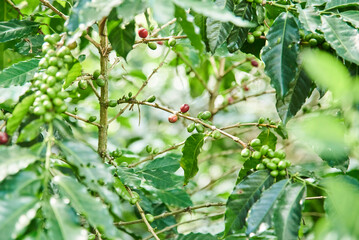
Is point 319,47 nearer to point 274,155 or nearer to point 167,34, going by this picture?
point 274,155

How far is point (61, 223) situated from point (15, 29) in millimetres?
803

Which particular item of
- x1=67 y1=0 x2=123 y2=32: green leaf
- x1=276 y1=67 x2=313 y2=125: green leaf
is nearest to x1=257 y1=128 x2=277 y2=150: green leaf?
x1=276 y1=67 x2=313 y2=125: green leaf

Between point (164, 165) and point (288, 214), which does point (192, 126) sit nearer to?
point (164, 165)

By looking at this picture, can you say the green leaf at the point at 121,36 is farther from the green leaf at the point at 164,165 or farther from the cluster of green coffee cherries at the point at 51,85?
the green leaf at the point at 164,165

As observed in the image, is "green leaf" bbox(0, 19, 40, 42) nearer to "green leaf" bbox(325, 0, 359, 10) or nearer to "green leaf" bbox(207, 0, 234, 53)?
"green leaf" bbox(207, 0, 234, 53)

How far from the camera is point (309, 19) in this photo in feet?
3.27

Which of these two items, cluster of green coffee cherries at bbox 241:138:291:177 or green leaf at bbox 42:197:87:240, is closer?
green leaf at bbox 42:197:87:240

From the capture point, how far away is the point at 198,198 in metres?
1.99

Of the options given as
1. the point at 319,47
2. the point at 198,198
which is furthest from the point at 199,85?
the point at 319,47

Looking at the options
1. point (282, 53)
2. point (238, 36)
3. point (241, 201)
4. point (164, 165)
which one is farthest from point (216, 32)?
point (164, 165)

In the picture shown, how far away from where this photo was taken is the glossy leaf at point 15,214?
64cm

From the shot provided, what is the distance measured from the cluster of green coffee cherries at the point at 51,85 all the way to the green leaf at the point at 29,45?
0.43m

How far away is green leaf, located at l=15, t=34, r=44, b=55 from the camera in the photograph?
137 centimetres

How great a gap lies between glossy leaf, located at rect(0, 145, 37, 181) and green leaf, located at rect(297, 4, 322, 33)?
0.71 metres
